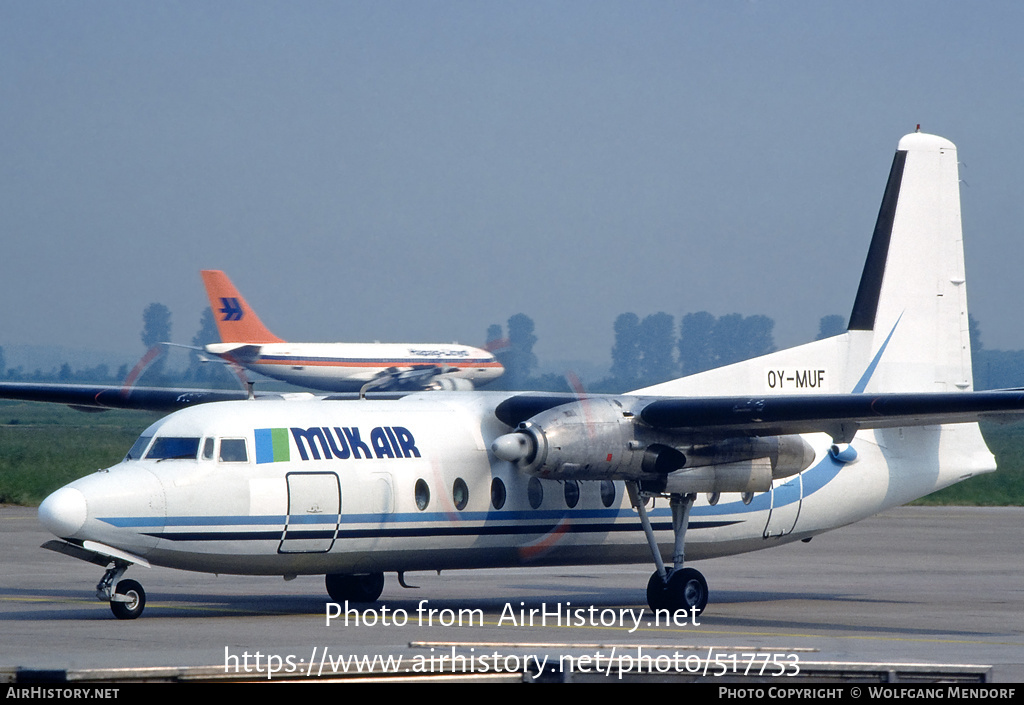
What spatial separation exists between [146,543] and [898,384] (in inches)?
430

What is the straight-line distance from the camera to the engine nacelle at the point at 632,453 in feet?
49.6

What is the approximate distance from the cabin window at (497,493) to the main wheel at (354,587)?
1769 mm

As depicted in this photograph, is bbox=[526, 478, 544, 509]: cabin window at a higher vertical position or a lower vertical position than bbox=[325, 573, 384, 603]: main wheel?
higher

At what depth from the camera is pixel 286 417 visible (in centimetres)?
1497

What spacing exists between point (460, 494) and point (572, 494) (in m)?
1.62

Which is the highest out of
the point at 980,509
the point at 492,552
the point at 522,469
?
the point at 522,469

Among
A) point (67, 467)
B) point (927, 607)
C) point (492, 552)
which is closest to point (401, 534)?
point (492, 552)

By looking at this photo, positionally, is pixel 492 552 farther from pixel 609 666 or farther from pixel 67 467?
pixel 67 467

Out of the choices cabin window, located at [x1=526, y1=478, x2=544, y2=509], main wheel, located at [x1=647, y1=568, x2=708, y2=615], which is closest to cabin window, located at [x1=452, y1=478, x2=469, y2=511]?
cabin window, located at [x1=526, y1=478, x2=544, y2=509]

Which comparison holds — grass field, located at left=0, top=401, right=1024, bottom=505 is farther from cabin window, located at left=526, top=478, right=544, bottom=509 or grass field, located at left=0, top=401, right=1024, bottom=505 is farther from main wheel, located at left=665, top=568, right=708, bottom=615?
main wheel, located at left=665, top=568, right=708, bottom=615

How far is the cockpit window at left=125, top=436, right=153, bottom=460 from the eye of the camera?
14469 mm

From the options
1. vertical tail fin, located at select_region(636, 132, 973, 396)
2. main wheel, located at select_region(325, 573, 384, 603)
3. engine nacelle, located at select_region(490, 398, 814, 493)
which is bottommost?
main wheel, located at select_region(325, 573, 384, 603)

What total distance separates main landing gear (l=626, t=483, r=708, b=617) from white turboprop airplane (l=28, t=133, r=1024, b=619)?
1.0 inches
